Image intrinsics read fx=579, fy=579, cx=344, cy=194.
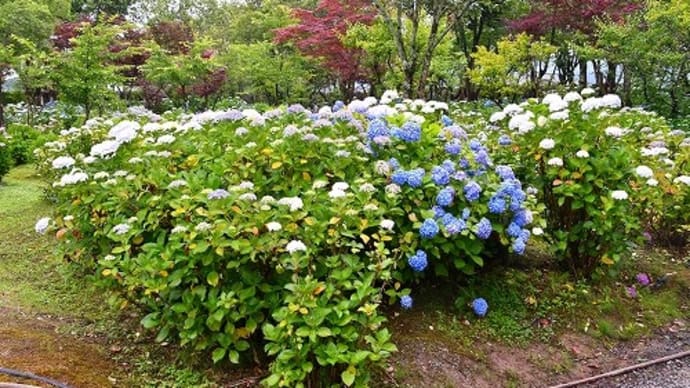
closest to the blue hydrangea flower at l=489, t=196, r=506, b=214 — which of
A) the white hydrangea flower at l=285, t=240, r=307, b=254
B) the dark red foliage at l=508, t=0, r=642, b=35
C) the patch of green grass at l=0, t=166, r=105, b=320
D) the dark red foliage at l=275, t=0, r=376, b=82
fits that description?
the white hydrangea flower at l=285, t=240, r=307, b=254

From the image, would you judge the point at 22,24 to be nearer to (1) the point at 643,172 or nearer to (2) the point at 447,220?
(2) the point at 447,220

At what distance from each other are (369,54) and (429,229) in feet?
25.6

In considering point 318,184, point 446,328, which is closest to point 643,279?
point 446,328

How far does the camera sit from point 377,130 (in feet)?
9.53

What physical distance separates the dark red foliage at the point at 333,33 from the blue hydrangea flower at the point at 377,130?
7.20 metres

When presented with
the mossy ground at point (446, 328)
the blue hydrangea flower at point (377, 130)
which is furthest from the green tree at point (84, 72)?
the blue hydrangea flower at point (377, 130)

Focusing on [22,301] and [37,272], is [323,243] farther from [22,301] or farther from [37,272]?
[37,272]

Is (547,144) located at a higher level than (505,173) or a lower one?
higher

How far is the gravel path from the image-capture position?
9.25ft

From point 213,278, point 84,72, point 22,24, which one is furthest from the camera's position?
point 22,24

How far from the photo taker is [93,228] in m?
2.77

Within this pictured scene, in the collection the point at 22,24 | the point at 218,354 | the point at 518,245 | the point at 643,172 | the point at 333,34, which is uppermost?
→ the point at 22,24

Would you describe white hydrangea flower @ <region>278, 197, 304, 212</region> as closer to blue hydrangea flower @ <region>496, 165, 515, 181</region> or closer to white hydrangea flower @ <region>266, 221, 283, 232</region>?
white hydrangea flower @ <region>266, 221, 283, 232</region>

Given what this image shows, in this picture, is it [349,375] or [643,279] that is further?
[643,279]
